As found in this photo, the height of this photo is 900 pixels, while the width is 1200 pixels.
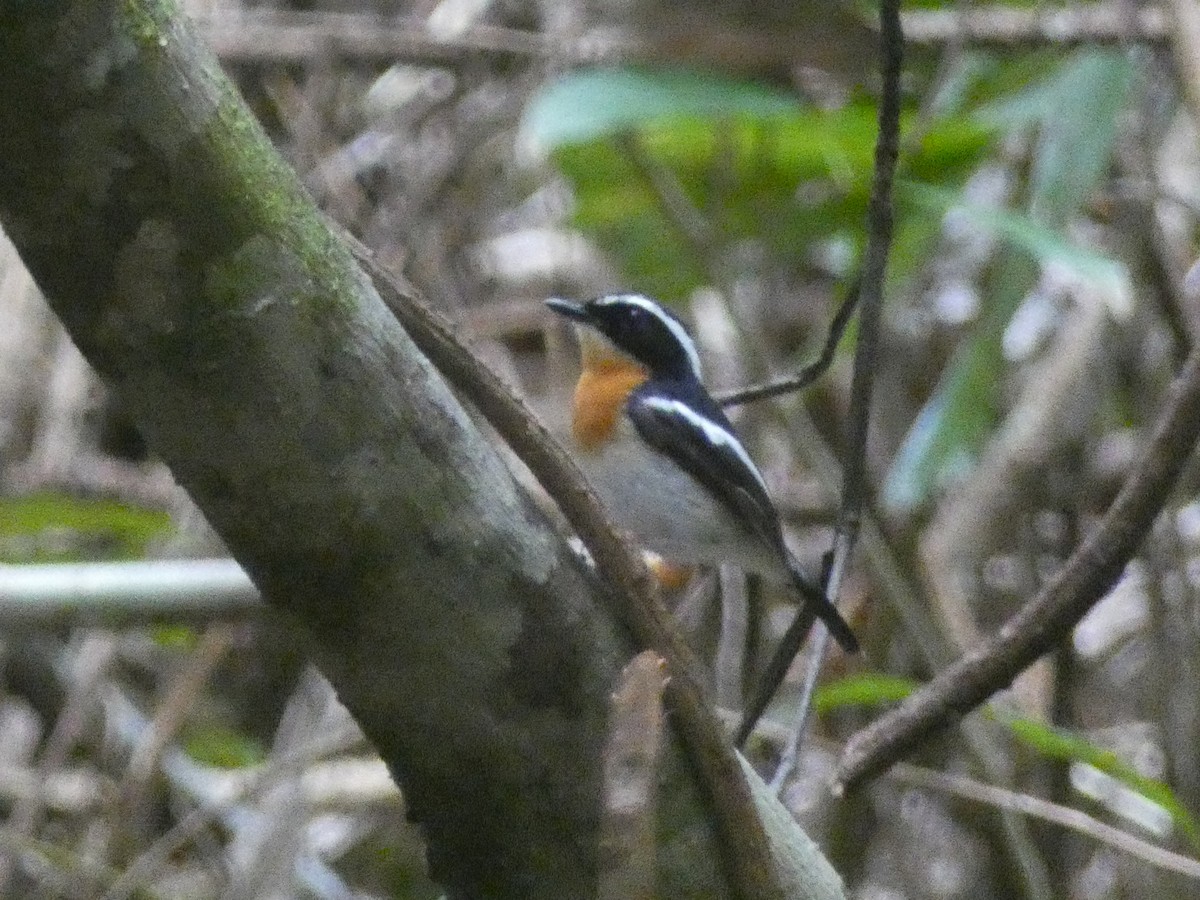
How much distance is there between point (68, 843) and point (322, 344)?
3024 millimetres

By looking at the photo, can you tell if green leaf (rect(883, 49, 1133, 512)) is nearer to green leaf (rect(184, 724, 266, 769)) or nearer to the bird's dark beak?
the bird's dark beak

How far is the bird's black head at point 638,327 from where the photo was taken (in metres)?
3.77

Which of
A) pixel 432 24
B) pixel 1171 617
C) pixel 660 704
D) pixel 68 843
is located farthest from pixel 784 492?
pixel 660 704

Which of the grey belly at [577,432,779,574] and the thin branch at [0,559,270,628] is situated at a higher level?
the thin branch at [0,559,270,628]

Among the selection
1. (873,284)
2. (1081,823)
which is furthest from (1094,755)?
(873,284)

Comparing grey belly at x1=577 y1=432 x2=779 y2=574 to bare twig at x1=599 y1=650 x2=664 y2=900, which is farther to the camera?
grey belly at x1=577 y1=432 x2=779 y2=574

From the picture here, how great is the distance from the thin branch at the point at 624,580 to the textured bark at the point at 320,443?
3cm

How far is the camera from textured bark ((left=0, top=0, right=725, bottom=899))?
4.10 ft

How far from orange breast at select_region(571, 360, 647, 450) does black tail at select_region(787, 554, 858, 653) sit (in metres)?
0.69

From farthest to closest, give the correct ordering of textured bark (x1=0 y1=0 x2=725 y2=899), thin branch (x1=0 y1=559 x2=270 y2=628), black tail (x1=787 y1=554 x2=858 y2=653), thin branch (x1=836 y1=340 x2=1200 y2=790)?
thin branch (x1=0 y1=559 x2=270 y2=628) < black tail (x1=787 y1=554 x2=858 y2=653) < thin branch (x1=836 y1=340 x2=1200 y2=790) < textured bark (x1=0 y1=0 x2=725 y2=899)

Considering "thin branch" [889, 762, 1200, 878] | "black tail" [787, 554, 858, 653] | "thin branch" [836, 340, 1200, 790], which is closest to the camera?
"thin branch" [836, 340, 1200, 790]

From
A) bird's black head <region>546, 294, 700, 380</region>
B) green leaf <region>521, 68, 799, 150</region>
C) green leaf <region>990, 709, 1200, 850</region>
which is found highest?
green leaf <region>521, 68, 799, 150</region>

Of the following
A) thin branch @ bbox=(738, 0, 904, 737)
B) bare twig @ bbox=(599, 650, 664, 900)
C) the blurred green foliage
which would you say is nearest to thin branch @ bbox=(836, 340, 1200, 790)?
thin branch @ bbox=(738, 0, 904, 737)

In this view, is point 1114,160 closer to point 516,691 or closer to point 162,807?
point 162,807
